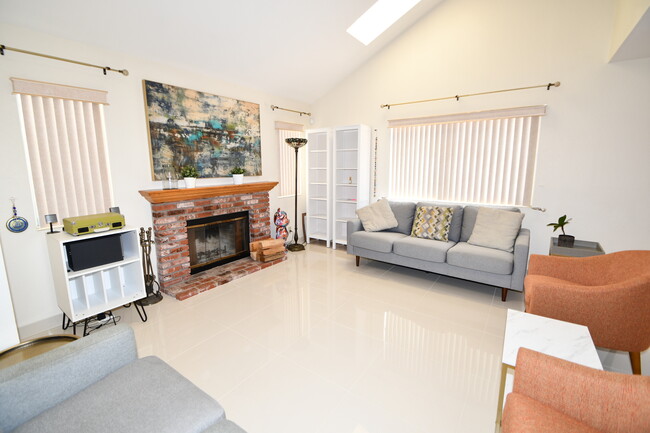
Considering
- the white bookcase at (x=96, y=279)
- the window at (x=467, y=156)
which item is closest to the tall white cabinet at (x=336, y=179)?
the window at (x=467, y=156)

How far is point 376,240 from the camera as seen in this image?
13.0 feet

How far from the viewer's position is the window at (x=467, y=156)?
375 centimetres

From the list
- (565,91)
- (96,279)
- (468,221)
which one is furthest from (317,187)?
(565,91)

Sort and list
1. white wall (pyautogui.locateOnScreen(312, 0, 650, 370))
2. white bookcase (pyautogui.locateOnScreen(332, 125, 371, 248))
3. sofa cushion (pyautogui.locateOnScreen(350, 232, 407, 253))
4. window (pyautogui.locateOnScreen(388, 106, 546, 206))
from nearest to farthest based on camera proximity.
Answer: white wall (pyautogui.locateOnScreen(312, 0, 650, 370)) < window (pyautogui.locateOnScreen(388, 106, 546, 206)) < sofa cushion (pyautogui.locateOnScreen(350, 232, 407, 253)) < white bookcase (pyautogui.locateOnScreen(332, 125, 371, 248))

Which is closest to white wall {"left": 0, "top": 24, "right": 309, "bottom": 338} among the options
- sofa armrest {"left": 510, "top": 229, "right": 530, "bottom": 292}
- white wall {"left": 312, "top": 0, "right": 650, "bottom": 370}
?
white wall {"left": 312, "top": 0, "right": 650, "bottom": 370}

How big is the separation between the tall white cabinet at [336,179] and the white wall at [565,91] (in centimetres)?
129

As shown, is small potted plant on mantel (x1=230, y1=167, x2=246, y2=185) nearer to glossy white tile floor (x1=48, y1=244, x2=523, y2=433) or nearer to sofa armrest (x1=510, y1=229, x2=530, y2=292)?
glossy white tile floor (x1=48, y1=244, x2=523, y2=433)

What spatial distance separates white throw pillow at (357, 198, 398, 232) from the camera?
4.27 m

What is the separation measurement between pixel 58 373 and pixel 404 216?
3897 mm

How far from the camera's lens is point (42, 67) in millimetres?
2559

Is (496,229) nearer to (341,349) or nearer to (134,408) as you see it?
(341,349)

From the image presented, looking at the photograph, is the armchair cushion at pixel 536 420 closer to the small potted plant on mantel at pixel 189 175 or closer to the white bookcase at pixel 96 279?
the white bookcase at pixel 96 279

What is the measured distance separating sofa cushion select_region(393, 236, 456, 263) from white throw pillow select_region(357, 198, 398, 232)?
47 centimetres

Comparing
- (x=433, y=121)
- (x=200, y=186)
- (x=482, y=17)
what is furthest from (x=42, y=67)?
(x=482, y=17)
